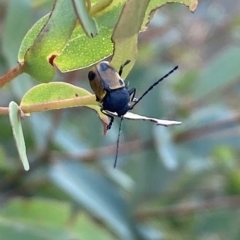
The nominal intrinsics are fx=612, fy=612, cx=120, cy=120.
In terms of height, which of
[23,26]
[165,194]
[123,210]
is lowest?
[165,194]

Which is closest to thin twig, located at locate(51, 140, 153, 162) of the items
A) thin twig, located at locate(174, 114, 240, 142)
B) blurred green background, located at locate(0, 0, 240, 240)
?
blurred green background, located at locate(0, 0, 240, 240)

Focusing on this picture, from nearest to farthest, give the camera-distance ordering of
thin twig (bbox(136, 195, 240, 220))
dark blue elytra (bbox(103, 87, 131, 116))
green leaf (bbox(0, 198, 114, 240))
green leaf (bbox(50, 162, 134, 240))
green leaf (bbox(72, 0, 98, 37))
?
1. green leaf (bbox(72, 0, 98, 37))
2. dark blue elytra (bbox(103, 87, 131, 116))
3. green leaf (bbox(0, 198, 114, 240))
4. green leaf (bbox(50, 162, 134, 240))
5. thin twig (bbox(136, 195, 240, 220))

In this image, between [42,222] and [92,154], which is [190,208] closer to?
[92,154]

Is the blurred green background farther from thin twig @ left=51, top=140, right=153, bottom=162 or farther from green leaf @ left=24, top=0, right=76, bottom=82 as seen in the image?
green leaf @ left=24, top=0, right=76, bottom=82

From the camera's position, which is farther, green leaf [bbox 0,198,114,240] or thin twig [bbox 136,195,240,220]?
thin twig [bbox 136,195,240,220]

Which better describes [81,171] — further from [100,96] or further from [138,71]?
[100,96]

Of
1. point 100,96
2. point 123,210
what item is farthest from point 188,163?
point 100,96

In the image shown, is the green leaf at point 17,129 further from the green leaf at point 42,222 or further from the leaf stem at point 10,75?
the green leaf at point 42,222
